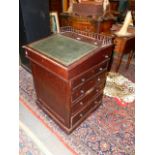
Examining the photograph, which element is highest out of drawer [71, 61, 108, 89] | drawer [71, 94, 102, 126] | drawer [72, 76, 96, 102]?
drawer [71, 61, 108, 89]

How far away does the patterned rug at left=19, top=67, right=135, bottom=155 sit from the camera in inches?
54.5

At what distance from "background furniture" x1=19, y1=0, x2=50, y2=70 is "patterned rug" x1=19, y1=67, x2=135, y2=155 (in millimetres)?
813

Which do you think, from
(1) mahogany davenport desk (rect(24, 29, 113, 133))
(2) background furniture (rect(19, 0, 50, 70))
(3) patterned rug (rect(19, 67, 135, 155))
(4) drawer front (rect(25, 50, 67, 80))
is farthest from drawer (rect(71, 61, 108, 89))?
(2) background furniture (rect(19, 0, 50, 70))

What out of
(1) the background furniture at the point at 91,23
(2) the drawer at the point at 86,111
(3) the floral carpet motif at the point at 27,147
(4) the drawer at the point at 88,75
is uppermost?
(1) the background furniture at the point at 91,23

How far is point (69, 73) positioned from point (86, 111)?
0.63 metres

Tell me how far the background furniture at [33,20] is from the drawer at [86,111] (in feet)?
3.91

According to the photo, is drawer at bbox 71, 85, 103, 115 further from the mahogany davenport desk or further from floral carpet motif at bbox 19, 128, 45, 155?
floral carpet motif at bbox 19, 128, 45, 155

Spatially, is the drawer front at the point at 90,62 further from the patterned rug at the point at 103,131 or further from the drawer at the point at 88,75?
the patterned rug at the point at 103,131

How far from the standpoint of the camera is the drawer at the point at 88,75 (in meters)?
1.20

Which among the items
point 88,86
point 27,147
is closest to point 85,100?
point 88,86

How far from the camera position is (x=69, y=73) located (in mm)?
1088

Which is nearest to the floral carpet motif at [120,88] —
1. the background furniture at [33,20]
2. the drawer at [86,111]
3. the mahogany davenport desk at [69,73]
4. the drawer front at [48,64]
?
the drawer at [86,111]

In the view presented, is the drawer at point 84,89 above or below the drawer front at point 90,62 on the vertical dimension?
below
